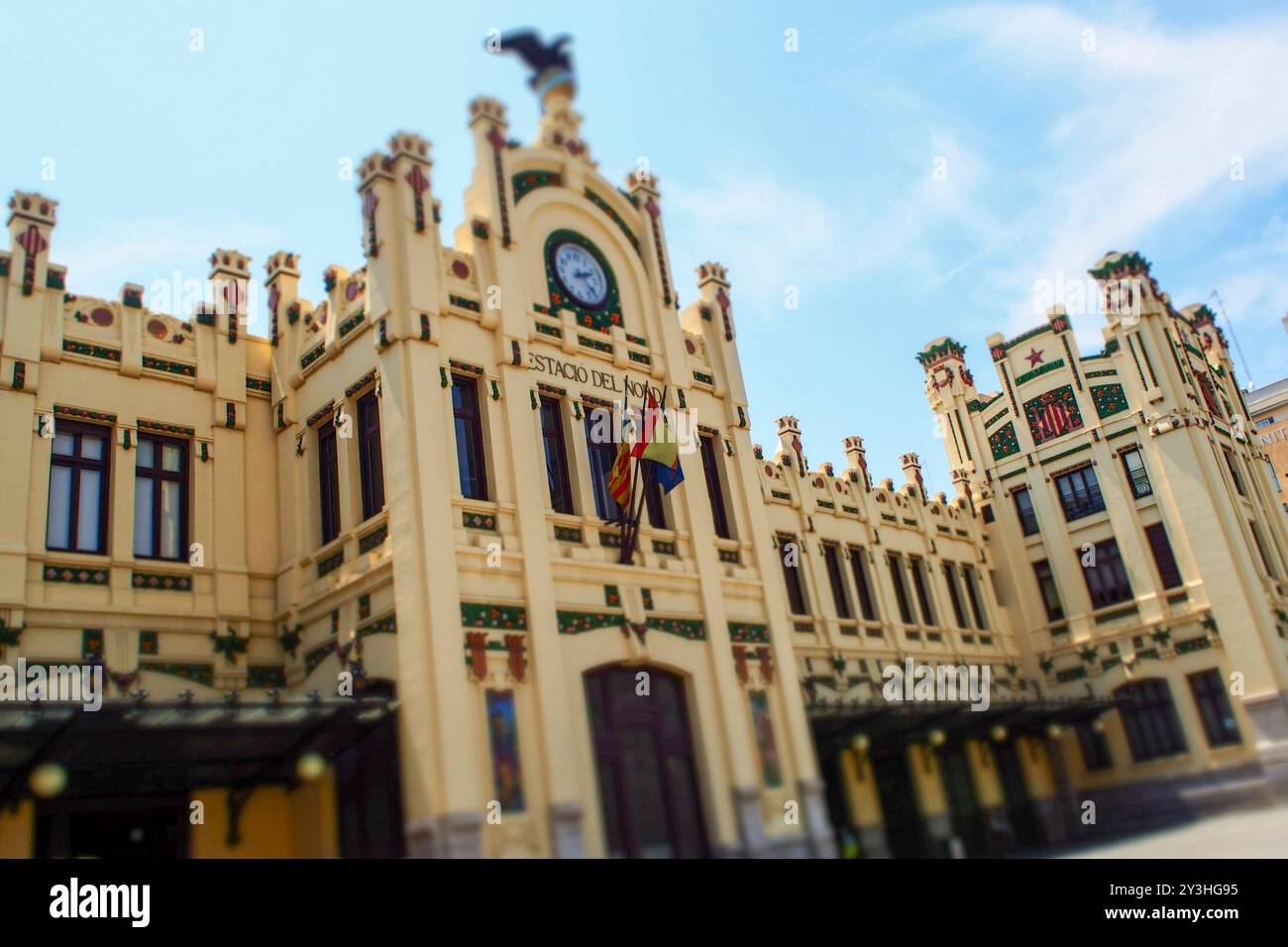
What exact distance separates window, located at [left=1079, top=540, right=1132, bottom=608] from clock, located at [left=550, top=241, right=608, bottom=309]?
18405mm

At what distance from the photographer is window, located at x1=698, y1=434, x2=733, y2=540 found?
770 inches

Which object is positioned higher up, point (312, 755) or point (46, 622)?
point (46, 622)

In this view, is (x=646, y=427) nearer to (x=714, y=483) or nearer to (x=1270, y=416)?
(x=714, y=483)

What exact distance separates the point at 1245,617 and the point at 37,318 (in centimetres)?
2781

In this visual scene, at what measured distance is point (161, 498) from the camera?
53.1 feet

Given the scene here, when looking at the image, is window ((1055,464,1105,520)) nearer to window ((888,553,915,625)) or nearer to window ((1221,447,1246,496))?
window ((1221,447,1246,496))

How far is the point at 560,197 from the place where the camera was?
19.6 meters

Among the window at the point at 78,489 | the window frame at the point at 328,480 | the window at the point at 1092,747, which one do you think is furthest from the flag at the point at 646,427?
the window at the point at 1092,747

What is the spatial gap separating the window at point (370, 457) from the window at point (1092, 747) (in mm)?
20670
